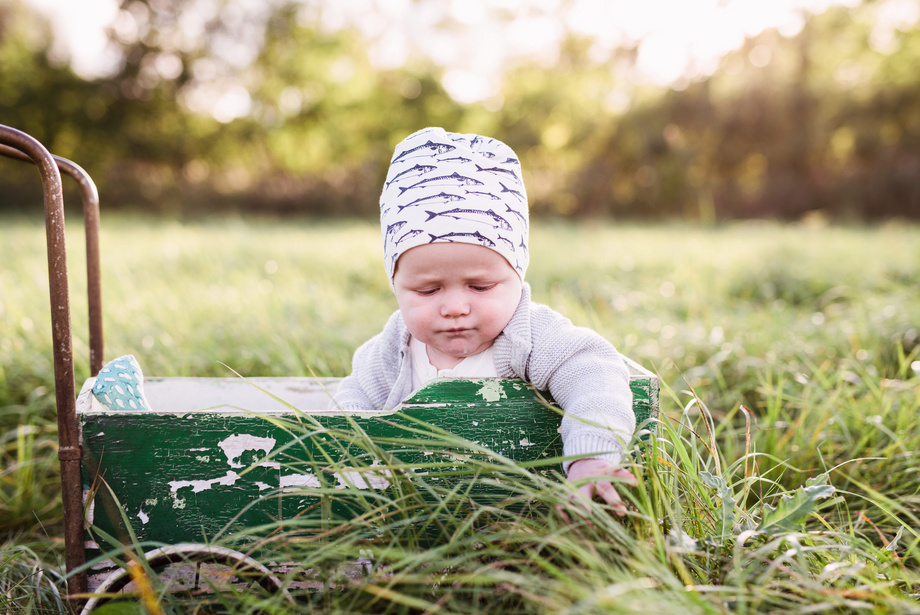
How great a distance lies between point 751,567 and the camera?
122 cm

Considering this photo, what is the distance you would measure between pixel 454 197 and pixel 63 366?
100 cm

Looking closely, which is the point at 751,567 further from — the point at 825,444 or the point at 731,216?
the point at 731,216

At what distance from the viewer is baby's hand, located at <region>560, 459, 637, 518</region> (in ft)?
4.20

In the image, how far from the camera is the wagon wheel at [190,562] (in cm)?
134

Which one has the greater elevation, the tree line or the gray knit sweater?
the tree line

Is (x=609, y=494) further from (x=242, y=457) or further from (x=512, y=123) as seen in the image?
(x=512, y=123)

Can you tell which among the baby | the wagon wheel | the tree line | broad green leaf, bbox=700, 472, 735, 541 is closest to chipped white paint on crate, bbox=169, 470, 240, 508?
the wagon wheel

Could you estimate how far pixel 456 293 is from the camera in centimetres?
160

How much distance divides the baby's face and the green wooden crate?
0.20 metres

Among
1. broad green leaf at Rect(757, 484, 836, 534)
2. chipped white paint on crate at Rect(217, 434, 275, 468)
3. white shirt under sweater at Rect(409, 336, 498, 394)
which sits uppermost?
white shirt under sweater at Rect(409, 336, 498, 394)

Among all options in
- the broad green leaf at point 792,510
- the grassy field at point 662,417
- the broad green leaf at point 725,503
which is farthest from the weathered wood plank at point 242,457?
the broad green leaf at point 792,510

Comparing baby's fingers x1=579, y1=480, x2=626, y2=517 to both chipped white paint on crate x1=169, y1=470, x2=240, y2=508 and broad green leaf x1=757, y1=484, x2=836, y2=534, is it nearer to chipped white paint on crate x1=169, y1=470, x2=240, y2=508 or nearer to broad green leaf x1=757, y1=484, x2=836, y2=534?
broad green leaf x1=757, y1=484, x2=836, y2=534

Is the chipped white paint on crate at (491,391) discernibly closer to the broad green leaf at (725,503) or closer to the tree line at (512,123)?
the broad green leaf at (725,503)

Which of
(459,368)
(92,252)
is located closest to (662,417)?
(459,368)
